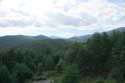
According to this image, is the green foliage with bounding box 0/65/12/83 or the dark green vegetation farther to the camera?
the dark green vegetation

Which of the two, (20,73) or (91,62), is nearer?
(20,73)

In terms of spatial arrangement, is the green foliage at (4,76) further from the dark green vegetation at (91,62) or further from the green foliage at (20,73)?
the green foliage at (20,73)

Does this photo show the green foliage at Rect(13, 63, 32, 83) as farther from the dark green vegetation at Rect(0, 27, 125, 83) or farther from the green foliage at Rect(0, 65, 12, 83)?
the green foliage at Rect(0, 65, 12, 83)

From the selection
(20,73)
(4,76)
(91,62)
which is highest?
(91,62)

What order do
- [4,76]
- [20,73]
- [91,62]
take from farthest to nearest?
[91,62]
[20,73]
[4,76]

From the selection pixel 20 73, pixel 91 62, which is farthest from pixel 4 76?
pixel 91 62

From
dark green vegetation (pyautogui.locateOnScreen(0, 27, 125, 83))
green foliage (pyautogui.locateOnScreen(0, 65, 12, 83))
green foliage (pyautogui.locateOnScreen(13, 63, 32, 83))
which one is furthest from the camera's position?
green foliage (pyautogui.locateOnScreen(13, 63, 32, 83))

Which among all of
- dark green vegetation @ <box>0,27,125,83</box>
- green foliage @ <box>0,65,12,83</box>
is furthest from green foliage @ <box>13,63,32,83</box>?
green foliage @ <box>0,65,12,83</box>

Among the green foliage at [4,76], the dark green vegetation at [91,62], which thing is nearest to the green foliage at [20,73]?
the dark green vegetation at [91,62]

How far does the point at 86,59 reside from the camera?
82938 millimetres

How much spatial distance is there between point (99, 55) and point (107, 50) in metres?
2.90

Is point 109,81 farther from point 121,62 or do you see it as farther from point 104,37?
point 104,37

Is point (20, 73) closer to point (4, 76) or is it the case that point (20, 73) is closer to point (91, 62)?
point (4, 76)

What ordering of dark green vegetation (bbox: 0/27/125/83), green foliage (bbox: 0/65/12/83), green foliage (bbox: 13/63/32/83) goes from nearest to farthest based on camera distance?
1. green foliage (bbox: 0/65/12/83)
2. dark green vegetation (bbox: 0/27/125/83)
3. green foliage (bbox: 13/63/32/83)
